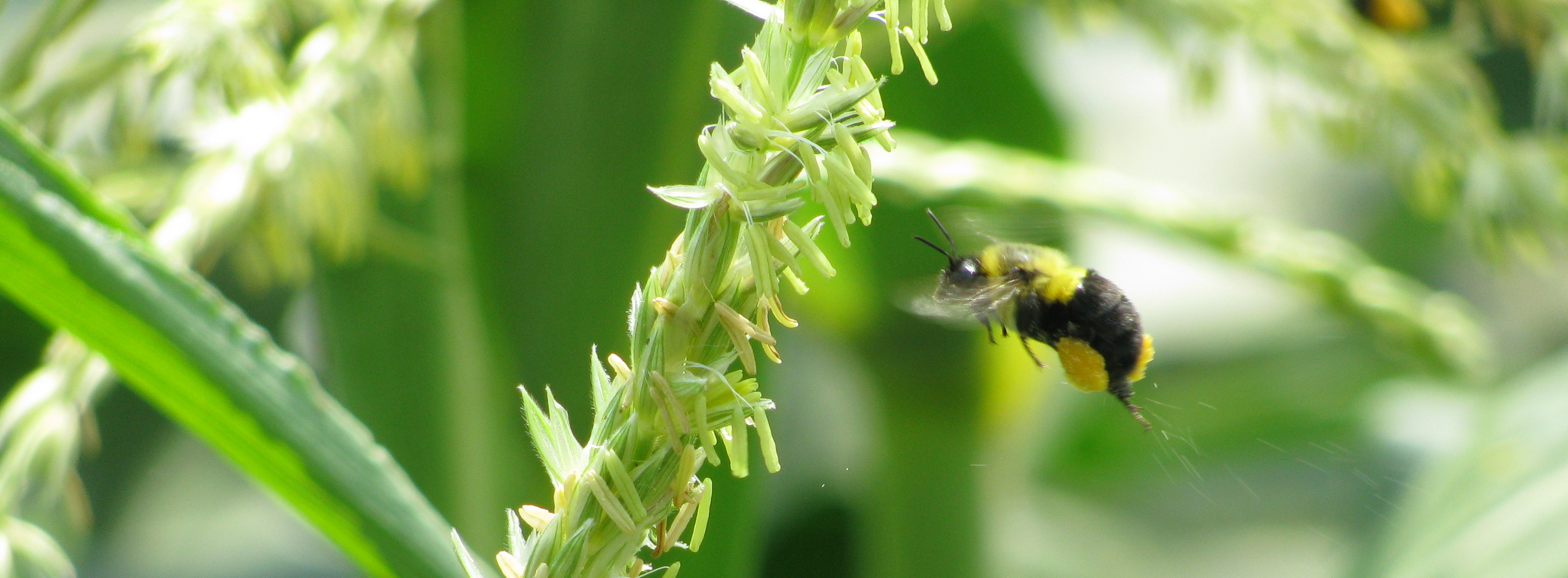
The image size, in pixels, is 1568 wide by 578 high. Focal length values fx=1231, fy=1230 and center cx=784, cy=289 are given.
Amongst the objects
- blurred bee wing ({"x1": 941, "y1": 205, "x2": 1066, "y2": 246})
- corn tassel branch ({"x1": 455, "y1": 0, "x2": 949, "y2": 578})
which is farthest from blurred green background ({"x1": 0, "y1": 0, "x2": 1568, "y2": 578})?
corn tassel branch ({"x1": 455, "y1": 0, "x2": 949, "y2": 578})

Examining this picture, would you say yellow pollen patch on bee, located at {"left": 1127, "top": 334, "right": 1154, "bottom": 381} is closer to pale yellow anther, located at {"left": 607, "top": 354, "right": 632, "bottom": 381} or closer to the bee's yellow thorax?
the bee's yellow thorax

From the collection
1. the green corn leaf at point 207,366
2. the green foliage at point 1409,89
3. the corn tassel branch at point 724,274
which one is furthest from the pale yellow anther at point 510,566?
the green foliage at point 1409,89

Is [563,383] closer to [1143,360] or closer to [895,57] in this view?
[1143,360]

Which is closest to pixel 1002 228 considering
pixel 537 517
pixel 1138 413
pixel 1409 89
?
pixel 1138 413

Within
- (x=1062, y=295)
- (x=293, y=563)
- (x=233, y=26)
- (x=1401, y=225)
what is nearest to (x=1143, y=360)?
(x=1062, y=295)

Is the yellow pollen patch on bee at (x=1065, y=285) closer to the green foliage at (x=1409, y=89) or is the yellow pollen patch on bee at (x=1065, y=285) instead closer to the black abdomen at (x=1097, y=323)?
the black abdomen at (x=1097, y=323)

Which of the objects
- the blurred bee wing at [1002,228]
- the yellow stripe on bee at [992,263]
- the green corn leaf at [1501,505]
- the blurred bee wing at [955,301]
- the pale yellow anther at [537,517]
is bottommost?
the pale yellow anther at [537,517]
